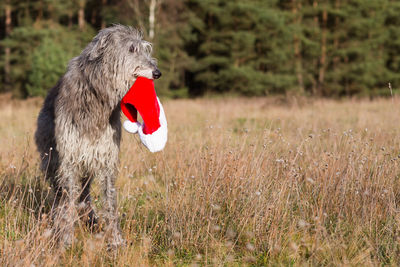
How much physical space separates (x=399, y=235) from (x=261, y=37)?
2742 cm

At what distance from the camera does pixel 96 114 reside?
3607 millimetres

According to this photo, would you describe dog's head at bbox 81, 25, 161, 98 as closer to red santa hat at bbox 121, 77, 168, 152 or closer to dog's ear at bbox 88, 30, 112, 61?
dog's ear at bbox 88, 30, 112, 61

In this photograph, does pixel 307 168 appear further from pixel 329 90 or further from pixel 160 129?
pixel 329 90

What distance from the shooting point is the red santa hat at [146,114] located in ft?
10.4

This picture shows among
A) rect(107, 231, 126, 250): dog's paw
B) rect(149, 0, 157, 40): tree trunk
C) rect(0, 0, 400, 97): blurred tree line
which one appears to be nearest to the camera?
rect(107, 231, 126, 250): dog's paw

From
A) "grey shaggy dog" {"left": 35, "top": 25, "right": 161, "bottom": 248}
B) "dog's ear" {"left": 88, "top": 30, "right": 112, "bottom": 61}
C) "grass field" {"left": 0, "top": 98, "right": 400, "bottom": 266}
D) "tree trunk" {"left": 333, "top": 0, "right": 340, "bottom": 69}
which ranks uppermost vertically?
"tree trunk" {"left": 333, "top": 0, "right": 340, "bottom": 69}

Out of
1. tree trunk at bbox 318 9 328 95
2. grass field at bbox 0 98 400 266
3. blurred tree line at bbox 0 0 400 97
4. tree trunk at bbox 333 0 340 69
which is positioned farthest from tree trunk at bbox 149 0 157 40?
grass field at bbox 0 98 400 266

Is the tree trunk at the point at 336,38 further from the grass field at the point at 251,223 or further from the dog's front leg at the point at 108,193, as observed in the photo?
the dog's front leg at the point at 108,193

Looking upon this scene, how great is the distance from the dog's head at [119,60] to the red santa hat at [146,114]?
0.12 meters

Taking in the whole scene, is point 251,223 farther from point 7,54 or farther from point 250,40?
point 7,54

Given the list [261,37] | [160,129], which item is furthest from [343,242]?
[261,37]

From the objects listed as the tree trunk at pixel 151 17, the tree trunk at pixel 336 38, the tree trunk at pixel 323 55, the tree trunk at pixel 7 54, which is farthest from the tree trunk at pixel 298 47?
the tree trunk at pixel 7 54

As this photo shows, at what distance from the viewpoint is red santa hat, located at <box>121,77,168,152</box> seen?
10.4 ft

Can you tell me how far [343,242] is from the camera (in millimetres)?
3102
